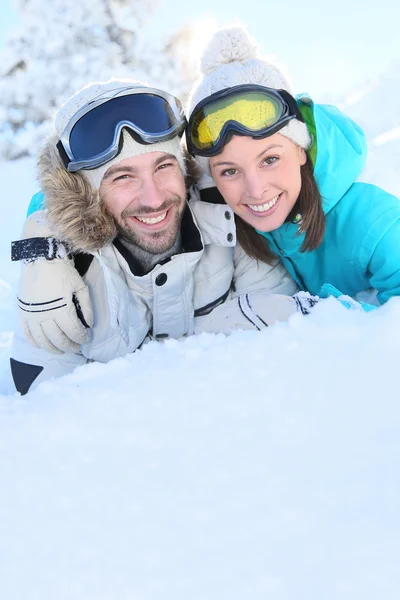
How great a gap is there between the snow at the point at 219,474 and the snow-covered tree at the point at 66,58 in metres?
14.0

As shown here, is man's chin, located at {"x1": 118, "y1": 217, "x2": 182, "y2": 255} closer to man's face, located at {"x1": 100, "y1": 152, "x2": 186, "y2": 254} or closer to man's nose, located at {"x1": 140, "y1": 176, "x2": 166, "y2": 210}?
man's face, located at {"x1": 100, "y1": 152, "x2": 186, "y2": 254}

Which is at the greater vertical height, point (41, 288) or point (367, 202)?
point (367, 202)

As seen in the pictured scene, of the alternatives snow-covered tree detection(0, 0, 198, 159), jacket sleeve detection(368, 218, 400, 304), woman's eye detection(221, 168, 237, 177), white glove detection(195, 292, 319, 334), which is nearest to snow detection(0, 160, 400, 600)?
white glove detection(195, 292, 319, 334)

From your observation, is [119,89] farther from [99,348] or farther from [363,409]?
[363,409]

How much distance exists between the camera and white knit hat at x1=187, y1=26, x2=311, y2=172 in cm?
248

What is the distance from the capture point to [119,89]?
2697 mm

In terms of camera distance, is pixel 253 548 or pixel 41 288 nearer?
pixel 253 548

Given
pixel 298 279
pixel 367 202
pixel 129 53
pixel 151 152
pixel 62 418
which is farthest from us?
pixel 129 53

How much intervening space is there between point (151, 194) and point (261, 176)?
2.10ft

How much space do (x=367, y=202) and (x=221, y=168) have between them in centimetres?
79

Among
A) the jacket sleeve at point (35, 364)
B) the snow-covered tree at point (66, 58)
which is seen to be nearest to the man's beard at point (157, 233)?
the jacket sleeve at point (35, 364)

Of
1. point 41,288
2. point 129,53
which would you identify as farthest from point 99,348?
point 129,53

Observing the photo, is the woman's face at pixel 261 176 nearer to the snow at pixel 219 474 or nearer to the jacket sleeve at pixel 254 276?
the jacket sleeve at pixel 254 276

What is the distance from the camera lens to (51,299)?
8.49ft
